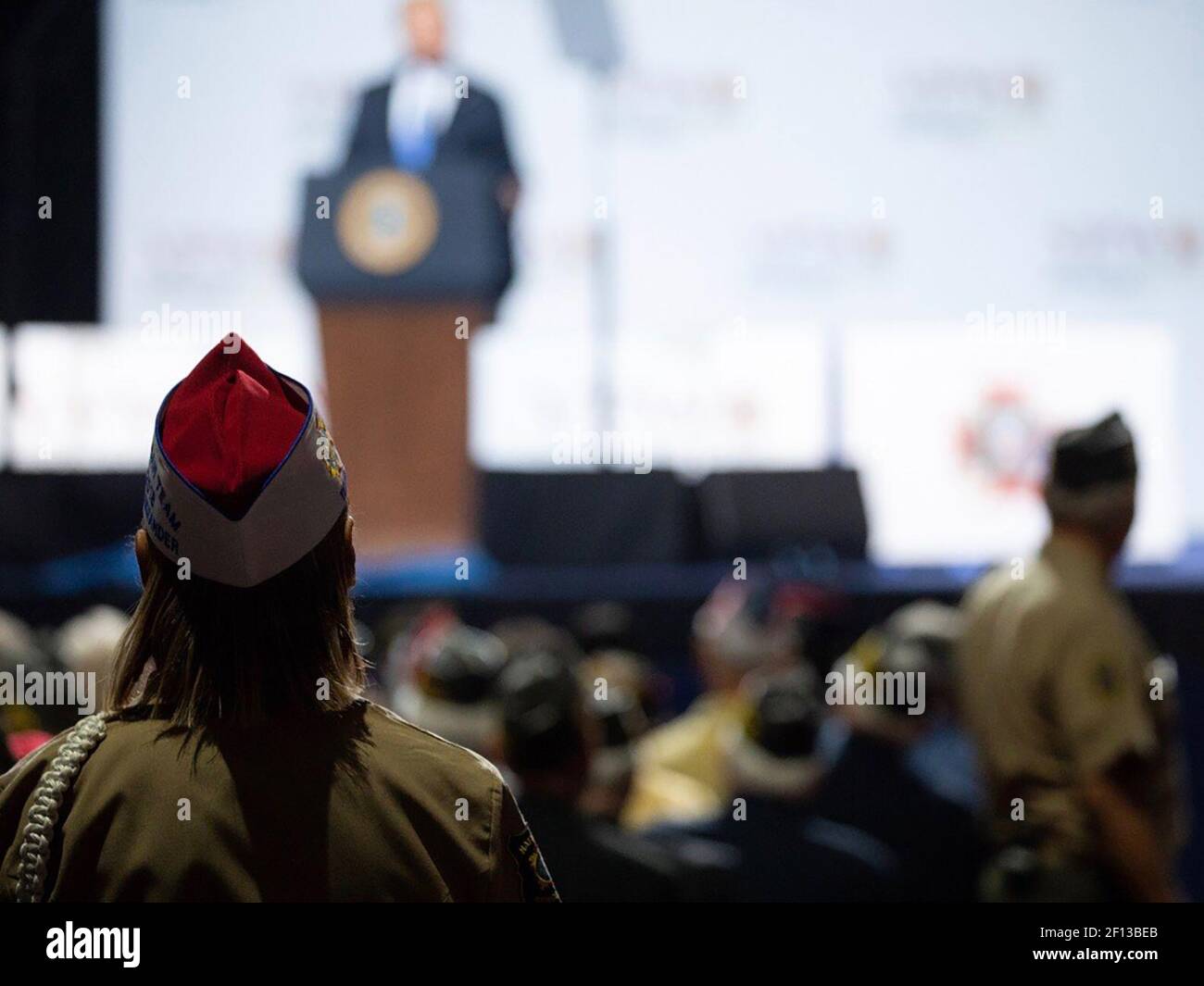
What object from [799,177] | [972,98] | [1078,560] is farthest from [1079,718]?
[972,98]

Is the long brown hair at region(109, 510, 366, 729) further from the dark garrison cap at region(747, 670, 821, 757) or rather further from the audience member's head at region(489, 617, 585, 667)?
the audience member's head at region(489, 617, 585, 667)

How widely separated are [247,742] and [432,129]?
415 cm

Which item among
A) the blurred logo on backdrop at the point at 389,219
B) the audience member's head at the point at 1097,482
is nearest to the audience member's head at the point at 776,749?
the audience member's head at the point at 1097,482

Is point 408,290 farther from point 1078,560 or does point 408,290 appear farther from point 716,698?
point 1078,560

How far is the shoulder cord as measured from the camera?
0.96 metres

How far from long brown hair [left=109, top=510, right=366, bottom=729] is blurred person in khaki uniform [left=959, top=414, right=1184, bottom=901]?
4.84ft

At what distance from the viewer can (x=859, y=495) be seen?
194 inches

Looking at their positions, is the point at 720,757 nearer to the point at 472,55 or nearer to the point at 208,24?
the point at 472,55
